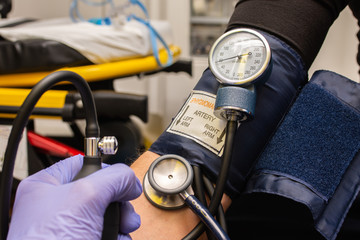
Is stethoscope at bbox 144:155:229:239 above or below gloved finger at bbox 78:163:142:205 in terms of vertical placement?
below

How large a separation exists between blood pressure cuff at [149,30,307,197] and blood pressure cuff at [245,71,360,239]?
0.9 inches

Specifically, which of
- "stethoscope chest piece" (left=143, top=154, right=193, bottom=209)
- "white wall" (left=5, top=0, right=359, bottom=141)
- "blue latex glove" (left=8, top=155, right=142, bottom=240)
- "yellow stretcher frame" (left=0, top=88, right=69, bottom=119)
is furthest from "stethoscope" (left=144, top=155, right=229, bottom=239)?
"white wall" (left=5, top=0, right=359, bottom=141)

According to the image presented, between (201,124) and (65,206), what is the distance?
0.32m

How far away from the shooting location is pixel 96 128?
0.40 m

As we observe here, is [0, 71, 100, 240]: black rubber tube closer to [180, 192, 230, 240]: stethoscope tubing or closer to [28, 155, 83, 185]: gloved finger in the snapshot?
[28, 155, 83, 185]: gloved finger

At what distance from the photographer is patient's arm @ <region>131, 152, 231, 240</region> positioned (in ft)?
1.82

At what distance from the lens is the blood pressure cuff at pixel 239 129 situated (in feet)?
2.00

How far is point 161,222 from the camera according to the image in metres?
0.57

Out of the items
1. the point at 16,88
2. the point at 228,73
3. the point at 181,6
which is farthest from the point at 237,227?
the point at 181,6

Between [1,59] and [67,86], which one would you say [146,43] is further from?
[1,59]

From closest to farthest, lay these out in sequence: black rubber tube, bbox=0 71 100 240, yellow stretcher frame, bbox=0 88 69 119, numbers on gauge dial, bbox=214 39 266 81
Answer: black rubber tube, bbox=0 71 100 240, numbers on gauge dial, bbox=214 39 266 81, yellow stretcher frame, bbox=0 88 69 119

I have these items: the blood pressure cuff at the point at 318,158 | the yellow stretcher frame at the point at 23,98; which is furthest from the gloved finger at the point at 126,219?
the yellow stretcher frame at the point at 23,98

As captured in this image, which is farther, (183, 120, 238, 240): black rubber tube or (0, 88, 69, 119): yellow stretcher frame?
(0, 88, 69, 119): yellow stretcher frame

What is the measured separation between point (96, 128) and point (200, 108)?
28cm
